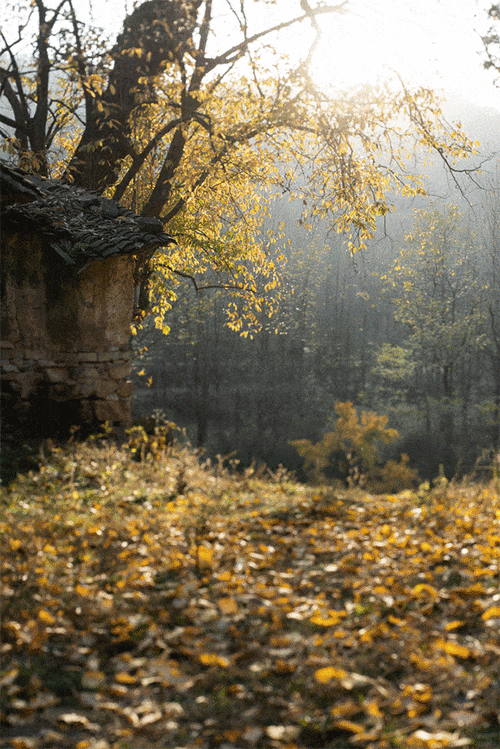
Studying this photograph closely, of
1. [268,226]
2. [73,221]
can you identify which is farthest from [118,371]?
[268,226]

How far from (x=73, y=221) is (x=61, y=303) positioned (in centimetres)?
117

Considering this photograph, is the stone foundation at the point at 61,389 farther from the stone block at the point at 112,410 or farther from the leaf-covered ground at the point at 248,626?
the leaf-covered ground at the point at 248,626

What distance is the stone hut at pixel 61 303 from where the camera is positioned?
7086mm

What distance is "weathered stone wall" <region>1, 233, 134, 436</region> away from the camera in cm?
710

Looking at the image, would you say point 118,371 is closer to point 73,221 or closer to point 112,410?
point 112,410

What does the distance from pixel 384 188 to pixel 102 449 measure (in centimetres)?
684

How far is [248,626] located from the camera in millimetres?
3092

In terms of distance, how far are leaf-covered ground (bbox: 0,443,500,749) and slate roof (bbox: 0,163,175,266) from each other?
366 centimetres

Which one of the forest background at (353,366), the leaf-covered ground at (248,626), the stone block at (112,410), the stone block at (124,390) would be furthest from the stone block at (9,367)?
the forest background at (353,366)

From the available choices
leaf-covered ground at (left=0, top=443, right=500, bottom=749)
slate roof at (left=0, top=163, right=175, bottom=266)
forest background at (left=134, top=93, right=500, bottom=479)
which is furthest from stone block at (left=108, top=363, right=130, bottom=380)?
forest background at (left=134, top=93, right=500, bottom=479)

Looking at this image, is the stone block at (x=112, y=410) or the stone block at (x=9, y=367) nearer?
the stone block at (x=9, y=367)

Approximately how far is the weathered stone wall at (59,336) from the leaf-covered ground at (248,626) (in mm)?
2483

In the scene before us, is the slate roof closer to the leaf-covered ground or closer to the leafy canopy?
the leafy canopy

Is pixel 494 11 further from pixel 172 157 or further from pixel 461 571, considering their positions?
pixel 461 571
